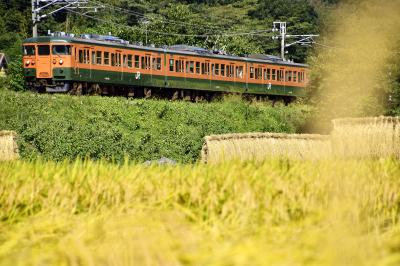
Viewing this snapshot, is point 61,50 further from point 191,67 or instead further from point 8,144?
point 8,144

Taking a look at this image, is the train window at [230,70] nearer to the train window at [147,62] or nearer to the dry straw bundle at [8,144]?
the train window at [147,62]

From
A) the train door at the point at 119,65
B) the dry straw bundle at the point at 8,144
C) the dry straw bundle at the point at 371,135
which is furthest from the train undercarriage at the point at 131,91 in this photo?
the dry straw bundle at the point at 371,135

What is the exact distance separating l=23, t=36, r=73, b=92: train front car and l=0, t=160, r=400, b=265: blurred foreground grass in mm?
29378

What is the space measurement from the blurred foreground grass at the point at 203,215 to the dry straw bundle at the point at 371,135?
3.83 m

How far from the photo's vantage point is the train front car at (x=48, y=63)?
38469mm

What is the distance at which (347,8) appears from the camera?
30.9m

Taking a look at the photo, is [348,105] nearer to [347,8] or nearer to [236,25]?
[347,8]

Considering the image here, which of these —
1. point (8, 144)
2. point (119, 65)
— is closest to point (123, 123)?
point (119, 65)

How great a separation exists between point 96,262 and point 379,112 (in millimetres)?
30353

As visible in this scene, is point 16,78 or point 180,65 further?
point 16,78

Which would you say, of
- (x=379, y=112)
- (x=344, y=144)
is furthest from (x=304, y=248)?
(x=379, y=112)

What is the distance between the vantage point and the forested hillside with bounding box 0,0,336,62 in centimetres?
7606

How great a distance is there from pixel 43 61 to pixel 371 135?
27612 millimetres

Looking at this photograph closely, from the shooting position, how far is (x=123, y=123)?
37.8 meters
